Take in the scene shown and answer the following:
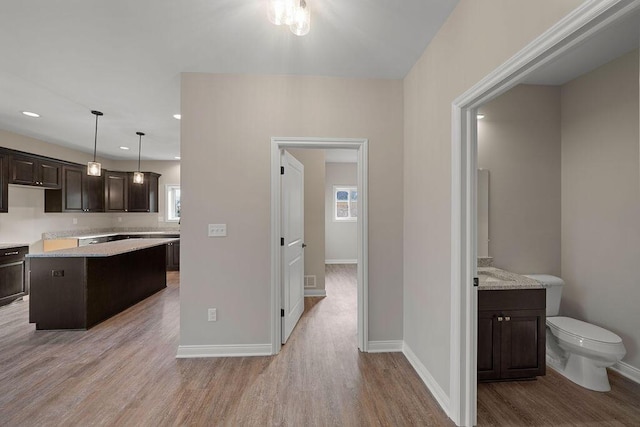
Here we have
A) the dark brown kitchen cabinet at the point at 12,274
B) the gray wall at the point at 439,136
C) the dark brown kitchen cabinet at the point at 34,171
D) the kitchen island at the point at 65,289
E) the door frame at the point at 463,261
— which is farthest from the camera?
the dark brown kitchen cabinet at the point at 34,171

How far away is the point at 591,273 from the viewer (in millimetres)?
2592

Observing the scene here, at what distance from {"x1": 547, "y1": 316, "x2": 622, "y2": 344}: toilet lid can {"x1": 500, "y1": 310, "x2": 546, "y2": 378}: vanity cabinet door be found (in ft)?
0.70

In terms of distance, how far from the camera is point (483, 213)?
280cm

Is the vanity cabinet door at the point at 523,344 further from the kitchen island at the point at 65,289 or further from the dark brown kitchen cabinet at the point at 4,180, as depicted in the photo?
the dark brown kitchen cabinet at the point at 4,180

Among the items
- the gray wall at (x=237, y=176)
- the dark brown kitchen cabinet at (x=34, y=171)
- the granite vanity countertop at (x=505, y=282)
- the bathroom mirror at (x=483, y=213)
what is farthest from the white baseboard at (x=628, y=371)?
the dark brown kitchen cabinet at (x=34, y=171)

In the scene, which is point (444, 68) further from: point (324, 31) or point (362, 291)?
point (362, 291)

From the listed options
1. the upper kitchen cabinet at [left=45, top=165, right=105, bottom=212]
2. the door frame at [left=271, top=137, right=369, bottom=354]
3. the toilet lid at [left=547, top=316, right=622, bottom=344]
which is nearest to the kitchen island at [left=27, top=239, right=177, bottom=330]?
the door frame at [left=271, top=137, right=369, bottom=354]

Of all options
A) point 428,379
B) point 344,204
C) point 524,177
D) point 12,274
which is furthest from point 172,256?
point 524,177

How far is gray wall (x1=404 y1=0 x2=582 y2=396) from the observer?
138cm

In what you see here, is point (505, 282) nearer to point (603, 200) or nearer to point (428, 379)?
point (428, 379)

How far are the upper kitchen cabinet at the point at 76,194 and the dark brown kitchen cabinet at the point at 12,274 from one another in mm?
1094

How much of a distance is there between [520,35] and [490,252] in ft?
6.89

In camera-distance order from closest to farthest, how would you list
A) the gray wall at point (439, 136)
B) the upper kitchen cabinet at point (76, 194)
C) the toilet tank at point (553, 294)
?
the gray wall at point (439, 136)
the toilet tank at point (553, 294)
the upper kitchen cabinet at point (76, 194)

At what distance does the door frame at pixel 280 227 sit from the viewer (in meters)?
2.63
